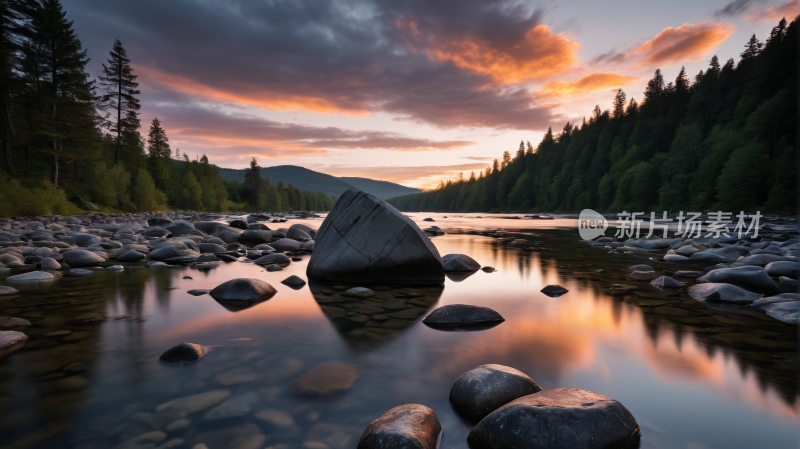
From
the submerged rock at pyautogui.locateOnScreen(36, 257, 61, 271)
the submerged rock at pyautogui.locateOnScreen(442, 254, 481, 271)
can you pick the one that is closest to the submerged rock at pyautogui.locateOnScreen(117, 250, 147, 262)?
the submerged rock at pyautogui.locateOnScreen(36, 257, 61, 271)

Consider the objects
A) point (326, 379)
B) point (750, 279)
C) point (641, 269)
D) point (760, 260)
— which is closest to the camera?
point (326, 379)

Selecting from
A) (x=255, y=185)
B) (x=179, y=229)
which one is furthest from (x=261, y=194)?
(x=179, y=229)

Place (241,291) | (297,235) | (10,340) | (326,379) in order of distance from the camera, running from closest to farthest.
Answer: (326,379) → (10,340) → (241,291) → (297,235)

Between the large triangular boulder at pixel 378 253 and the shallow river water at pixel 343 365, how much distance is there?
0.81 m

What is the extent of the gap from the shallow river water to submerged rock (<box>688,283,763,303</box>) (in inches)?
11.9

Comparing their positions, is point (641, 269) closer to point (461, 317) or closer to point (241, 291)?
point (461, 317)

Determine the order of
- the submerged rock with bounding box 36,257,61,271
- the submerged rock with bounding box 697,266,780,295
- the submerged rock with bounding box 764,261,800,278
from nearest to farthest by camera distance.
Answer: the submerged rock with bounding box 697,266,780,295 → the submerged rock with bounding box 764,261,800,278 → the submerged rock with bounding box 36,257,61,271

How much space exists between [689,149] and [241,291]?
197 feet

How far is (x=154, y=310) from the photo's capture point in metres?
4.47

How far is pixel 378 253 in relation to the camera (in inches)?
239

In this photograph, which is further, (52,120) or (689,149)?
(689,149)

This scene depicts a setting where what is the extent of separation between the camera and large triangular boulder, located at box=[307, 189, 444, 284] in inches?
239

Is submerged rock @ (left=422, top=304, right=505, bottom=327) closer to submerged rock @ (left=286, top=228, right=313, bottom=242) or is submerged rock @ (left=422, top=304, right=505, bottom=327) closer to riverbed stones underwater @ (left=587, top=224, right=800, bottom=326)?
riverbed stones underwater @ (left=587, top=224, right=800, bottom=326)

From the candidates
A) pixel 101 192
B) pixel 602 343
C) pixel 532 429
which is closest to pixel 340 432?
pixel 532 429
